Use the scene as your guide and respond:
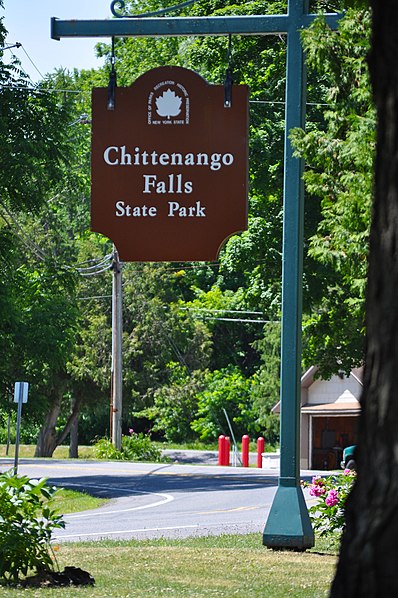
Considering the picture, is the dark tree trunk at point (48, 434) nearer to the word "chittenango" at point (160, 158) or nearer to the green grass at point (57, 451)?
the green grass at point (57, 451)

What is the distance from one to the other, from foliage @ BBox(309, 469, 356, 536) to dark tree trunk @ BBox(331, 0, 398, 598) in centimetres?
996

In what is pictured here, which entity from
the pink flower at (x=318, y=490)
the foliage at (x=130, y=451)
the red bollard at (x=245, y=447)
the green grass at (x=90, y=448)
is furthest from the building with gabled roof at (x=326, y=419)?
the pink flower at (x=318, y=490)

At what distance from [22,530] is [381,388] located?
20.9ft

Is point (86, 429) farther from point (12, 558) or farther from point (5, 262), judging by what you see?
point (12, 558)

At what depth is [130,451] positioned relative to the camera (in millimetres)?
40562

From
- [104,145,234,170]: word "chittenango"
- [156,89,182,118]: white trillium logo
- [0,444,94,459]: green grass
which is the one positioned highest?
[156,89,182,118]: white trillium logo

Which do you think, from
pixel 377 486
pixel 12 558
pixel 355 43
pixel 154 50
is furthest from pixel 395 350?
pixel 154 50

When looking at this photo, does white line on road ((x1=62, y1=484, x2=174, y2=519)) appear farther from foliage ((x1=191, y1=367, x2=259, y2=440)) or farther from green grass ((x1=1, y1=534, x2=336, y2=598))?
foliage ((x1=191, y1=367, x2=259, y2=440))

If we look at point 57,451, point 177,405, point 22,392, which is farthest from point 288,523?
point 57,451

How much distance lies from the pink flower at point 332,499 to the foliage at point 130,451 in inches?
1048

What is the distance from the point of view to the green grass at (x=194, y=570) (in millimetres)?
8719

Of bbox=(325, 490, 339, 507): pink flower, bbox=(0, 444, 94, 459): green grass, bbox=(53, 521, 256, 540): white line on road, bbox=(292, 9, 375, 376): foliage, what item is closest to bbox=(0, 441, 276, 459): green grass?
bbox=(0, 444, 94, 459): green grass

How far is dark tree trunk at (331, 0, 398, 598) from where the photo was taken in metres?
3.11

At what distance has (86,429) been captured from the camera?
5819 centimetres
